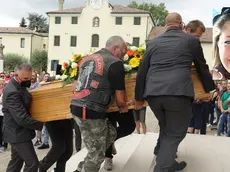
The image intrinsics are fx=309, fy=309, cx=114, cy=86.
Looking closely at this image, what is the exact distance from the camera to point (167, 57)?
307 cm

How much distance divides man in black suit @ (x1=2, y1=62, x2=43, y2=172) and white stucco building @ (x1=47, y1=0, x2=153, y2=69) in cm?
3749

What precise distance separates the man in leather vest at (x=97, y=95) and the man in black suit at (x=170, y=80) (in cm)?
26

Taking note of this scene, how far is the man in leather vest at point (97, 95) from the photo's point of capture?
125 inches

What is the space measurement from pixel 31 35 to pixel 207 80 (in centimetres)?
5199

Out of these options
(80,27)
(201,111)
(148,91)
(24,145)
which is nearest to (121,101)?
(148,91)

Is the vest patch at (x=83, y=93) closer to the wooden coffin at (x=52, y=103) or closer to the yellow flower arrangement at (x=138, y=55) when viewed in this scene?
the wooden coffin at (x=52, y=103)

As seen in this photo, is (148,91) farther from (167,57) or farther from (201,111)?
(201,111)

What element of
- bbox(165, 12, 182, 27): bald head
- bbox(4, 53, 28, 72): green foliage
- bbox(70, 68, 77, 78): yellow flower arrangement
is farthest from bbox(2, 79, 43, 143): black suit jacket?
bbox(4, 53, 28, 72): green foliage

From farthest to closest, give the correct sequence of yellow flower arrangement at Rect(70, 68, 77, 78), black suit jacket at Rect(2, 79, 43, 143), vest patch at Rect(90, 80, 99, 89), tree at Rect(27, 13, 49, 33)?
1. tree at Rect(27, 13, 49, 33)
2. yellow flower arrangement at Rect(70, 68, 77, 78)
3. black suit jacket at Rect(2, 79, 43, 143)
4. vest patch at Rect(90, 80, 99, 89)

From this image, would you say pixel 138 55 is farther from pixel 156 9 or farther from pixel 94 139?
pixel 156 9

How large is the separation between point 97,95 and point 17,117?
3.21 ft

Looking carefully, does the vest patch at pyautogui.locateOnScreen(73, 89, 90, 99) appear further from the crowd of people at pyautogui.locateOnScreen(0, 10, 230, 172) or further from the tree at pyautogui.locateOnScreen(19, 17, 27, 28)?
the tree at pyautogui.locateOnScreen(19, 17, 27, 28)

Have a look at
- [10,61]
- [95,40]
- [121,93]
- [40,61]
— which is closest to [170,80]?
[121,93]

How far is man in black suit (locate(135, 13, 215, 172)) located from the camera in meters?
3.02
